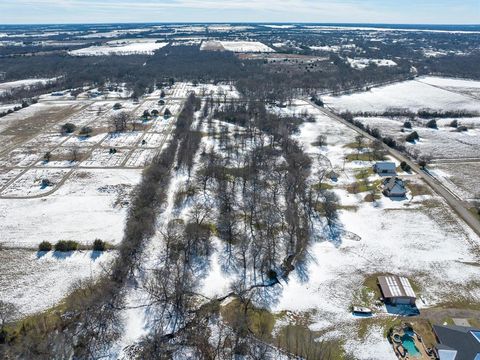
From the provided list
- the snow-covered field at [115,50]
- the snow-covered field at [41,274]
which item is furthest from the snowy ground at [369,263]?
the snow-covered field at [115,50]

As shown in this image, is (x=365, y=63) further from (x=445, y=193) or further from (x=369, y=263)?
(x=369, y=263)

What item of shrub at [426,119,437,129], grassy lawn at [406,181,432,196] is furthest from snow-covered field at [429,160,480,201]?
shrub at [426,119,437,129]

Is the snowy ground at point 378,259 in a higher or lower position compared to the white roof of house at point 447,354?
lower

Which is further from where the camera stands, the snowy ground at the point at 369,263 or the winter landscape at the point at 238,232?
the snowy ground at the point at 369,263

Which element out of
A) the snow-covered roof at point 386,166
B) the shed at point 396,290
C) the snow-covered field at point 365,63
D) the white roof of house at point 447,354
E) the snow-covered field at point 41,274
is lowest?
the snow-covered field at point 41,274

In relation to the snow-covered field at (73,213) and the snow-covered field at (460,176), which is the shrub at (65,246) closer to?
the snow-covered field at (73,213)

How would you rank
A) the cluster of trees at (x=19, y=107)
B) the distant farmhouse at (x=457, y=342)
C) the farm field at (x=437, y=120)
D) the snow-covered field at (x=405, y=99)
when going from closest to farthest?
the distant farmhouse at (x=457, y=342) < the farm field at (x=437, y=120) < the cluster of trees at (x=19, y=107) < the snow-covered field at (x=405, y=99)

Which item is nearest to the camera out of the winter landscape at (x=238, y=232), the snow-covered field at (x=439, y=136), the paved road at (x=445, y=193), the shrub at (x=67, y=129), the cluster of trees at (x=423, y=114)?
the winter landscape at (x=238, y=232)
